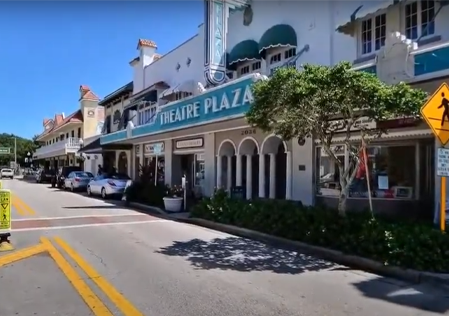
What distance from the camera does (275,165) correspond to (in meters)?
16.6

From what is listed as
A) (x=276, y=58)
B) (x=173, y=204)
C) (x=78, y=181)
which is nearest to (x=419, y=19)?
(x=276, y=58)

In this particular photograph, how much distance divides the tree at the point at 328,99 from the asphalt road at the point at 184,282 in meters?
2.63

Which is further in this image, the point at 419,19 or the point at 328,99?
the point at 419,19

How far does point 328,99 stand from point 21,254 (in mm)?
6915

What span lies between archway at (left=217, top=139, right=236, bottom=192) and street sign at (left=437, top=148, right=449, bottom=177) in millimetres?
12140

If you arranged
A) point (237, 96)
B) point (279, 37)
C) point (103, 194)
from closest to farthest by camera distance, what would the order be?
1. point (237, 96)
2. point (279, 37)
3. point (103, 194)

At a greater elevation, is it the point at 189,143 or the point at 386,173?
the point at 189,143

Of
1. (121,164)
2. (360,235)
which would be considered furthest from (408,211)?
(121,164)

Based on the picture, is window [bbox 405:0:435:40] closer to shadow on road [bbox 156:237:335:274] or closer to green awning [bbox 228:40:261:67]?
green awning [bbox 228:40:261:67]

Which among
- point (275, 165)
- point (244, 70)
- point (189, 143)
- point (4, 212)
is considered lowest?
point (4, 212)

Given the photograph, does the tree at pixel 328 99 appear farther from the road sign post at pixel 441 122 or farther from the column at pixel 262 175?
the column at pixel 262 175

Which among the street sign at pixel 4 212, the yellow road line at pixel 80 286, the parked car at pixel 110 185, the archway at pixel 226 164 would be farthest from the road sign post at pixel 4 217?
the parked car at pixel 110 185

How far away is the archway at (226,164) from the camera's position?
1937 centimetres

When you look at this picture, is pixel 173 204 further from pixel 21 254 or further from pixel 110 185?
pixel 110 185
